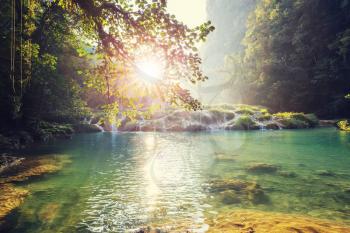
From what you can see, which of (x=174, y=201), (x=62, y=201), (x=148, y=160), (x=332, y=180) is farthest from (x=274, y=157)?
(x=62, y=201)

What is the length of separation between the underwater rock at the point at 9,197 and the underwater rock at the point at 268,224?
667 cm

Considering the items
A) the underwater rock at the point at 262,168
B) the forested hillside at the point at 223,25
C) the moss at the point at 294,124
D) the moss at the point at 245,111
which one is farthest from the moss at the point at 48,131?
the forested hillside at the point at 223,25

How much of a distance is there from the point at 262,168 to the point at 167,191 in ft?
21.2

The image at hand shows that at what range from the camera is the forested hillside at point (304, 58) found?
182ft

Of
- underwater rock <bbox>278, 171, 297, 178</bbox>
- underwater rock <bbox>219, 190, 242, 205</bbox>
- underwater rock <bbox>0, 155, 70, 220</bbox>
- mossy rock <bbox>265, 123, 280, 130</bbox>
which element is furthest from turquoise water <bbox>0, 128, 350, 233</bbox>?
mossy rock <bbox>265, 123, 280, 130</bbox>

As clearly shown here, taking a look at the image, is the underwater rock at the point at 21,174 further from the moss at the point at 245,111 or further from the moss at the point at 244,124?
the moss at the point at 245,111

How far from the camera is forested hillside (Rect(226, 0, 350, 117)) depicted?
55.4m

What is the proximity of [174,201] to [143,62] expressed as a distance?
522cm

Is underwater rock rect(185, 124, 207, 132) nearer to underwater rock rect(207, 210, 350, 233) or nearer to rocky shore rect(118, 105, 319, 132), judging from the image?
rocky shore rect(118, 105, 319, 132)

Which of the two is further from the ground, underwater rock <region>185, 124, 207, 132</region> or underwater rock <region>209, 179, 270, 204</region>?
underwater rock <region>185, 124, 207, 132</region>

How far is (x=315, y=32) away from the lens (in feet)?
198

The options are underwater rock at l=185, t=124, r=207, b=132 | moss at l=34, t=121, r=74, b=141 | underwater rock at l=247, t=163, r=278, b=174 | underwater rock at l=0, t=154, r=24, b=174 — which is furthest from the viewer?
underwater rock at l=185, t=124, r=207, b=132

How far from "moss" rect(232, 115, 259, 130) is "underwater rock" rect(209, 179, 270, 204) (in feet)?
107

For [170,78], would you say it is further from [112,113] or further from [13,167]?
[13,167]
